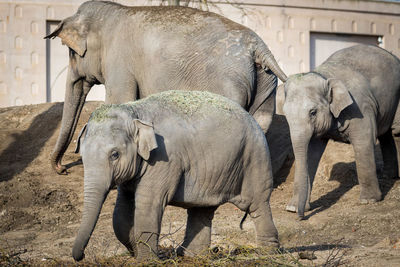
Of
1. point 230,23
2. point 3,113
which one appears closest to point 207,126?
point 230,23

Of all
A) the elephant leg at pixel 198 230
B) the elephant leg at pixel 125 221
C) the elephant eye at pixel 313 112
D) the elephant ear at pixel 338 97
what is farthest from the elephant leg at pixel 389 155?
the elephant leg at pixel 125 221

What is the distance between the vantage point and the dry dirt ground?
6.83 meters

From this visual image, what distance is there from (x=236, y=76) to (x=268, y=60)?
51 centimetres

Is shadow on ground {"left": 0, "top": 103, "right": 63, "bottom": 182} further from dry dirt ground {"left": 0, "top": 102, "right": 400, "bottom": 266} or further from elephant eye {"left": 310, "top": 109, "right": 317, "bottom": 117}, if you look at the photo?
elephant eye {"left": 310, "top": 109, "right": 317, "bottom": 117}

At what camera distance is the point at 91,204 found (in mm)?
4934

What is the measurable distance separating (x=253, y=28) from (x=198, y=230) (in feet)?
39.8

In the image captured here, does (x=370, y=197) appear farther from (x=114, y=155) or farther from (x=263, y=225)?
(x=114, y=155)

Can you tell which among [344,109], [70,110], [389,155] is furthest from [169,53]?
[389,155]

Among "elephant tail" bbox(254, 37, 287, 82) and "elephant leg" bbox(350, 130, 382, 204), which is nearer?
"elephant tail" bbox(254, 37, 287, 82)

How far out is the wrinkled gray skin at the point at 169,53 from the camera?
26.1 ft

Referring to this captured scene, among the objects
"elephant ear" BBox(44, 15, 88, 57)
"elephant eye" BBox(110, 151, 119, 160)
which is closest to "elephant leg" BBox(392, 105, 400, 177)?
"elephant ear" BBox(44, 15, 88, 57)

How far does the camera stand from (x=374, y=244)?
24.0ft

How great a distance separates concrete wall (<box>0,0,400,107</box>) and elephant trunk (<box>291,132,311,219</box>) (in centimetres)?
665

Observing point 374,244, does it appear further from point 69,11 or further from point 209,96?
point 69,11
